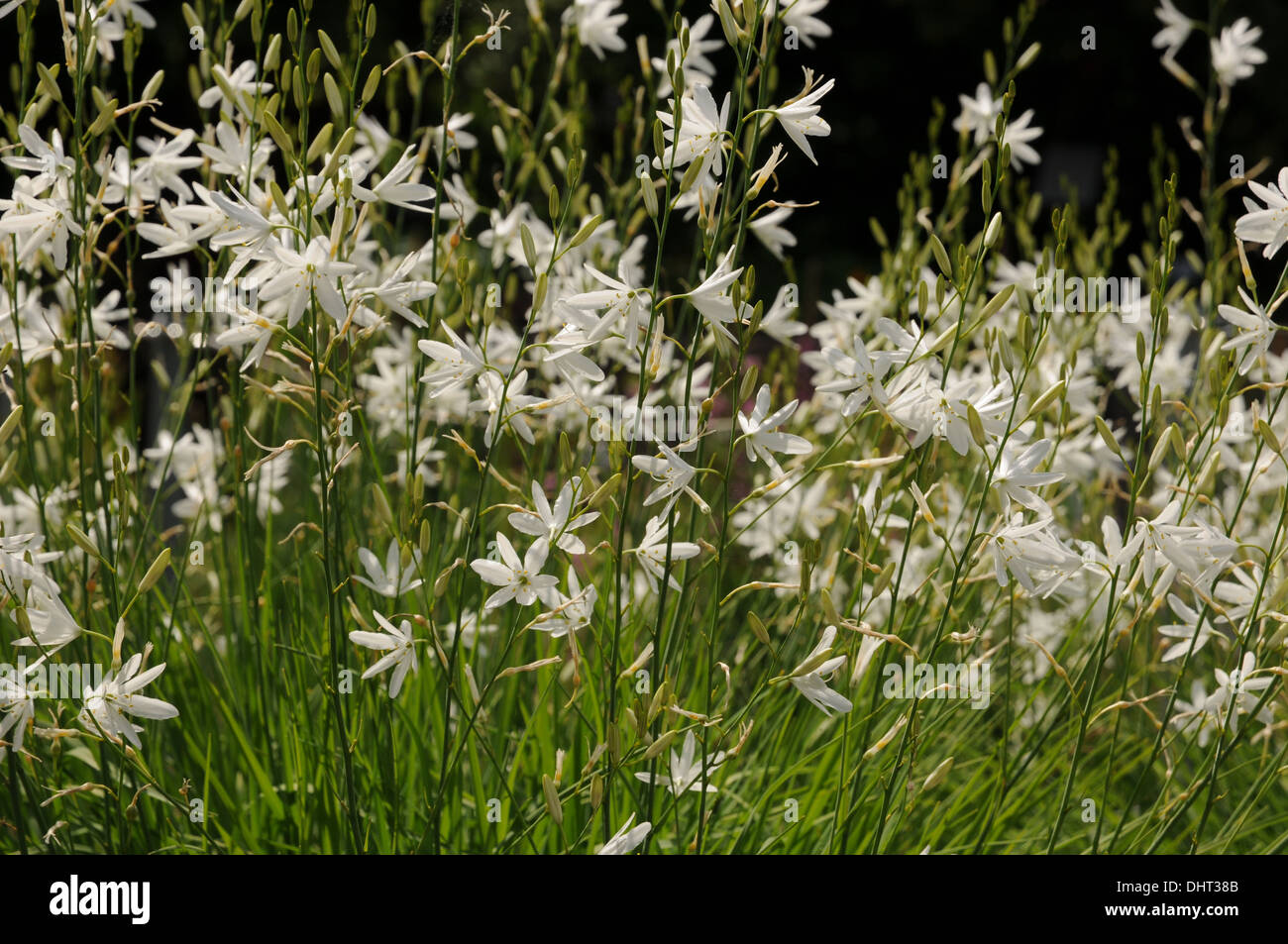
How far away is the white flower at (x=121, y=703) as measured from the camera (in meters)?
1.64

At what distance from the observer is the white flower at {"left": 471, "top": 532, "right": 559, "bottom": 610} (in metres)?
1.66

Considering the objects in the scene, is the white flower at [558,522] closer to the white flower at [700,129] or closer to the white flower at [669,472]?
the white flower at [669,472]

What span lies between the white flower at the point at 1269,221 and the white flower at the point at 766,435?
81cm

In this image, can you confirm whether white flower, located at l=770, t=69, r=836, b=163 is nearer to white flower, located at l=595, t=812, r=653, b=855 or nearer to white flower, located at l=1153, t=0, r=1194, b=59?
white flower, located at l=595, t=812, r=653, b=855

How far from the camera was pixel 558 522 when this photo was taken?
168 cm

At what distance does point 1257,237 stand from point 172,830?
2.29 m

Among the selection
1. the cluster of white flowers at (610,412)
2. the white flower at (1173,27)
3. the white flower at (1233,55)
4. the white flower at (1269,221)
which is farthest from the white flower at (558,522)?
the white flower at (1173,27)

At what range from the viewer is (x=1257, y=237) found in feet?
6.15

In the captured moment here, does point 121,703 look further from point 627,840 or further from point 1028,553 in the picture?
point 1028,553

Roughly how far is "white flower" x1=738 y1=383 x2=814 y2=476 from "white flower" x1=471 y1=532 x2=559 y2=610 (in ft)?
1.13

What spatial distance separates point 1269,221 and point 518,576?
1.34 metres

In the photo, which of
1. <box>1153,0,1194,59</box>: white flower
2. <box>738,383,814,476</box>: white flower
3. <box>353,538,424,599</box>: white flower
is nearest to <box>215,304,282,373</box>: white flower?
<box>353,538,424,599</box>: white flower

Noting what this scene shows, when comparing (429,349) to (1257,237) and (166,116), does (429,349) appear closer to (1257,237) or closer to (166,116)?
(1257,237)

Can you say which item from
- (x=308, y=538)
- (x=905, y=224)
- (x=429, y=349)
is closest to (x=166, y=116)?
(x=308, y=538)
